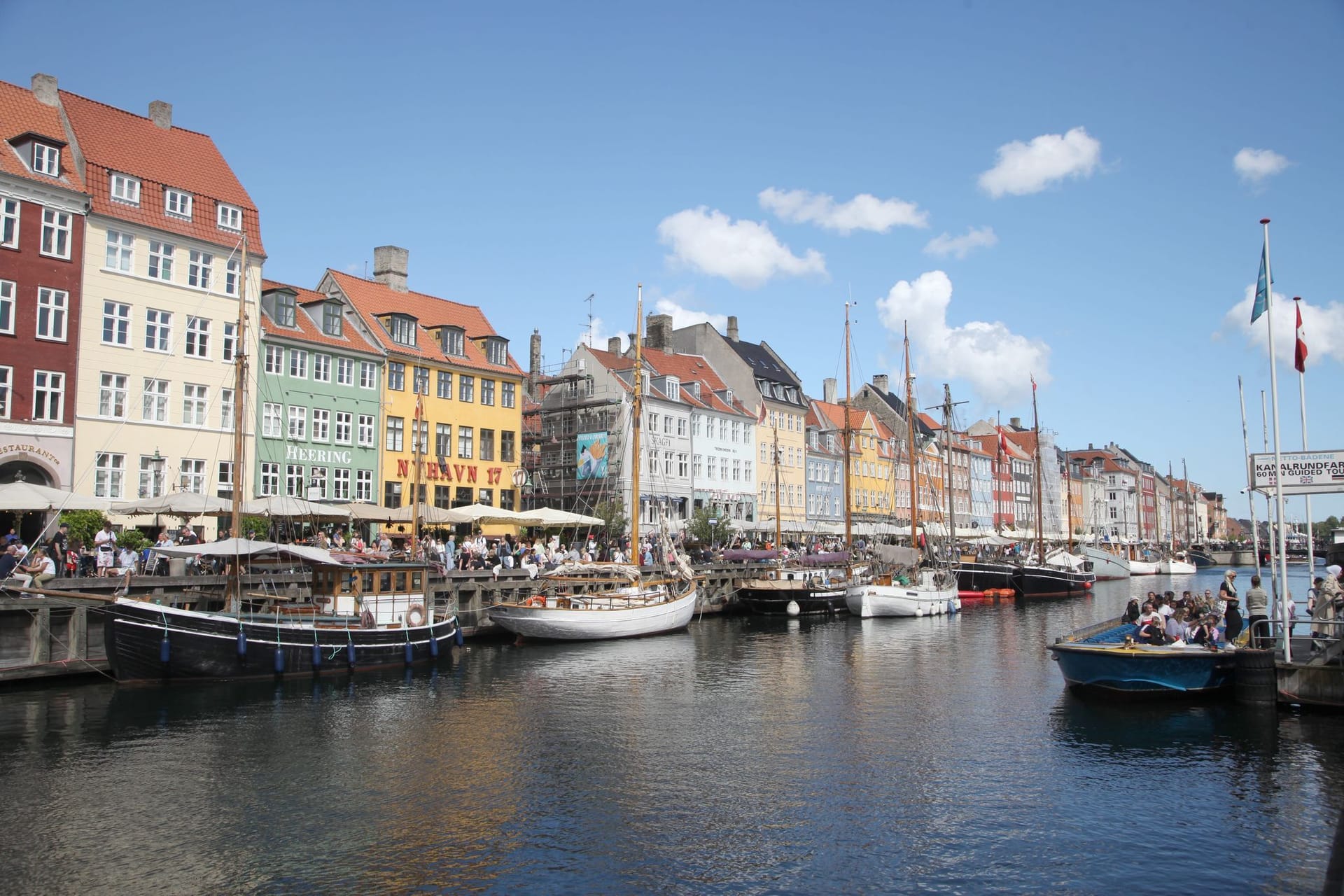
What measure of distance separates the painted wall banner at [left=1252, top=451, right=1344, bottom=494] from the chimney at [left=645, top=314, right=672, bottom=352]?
5855 cm

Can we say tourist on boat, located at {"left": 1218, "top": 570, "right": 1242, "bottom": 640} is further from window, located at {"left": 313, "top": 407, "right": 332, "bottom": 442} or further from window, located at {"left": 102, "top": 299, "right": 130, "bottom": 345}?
window, located at {"left": 102, "top": 299, "right": 130, "bottom": 345}

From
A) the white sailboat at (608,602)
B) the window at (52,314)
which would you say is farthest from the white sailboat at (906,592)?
the window at (52,314)

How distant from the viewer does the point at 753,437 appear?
80188 millimetres

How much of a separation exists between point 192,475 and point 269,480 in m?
4.11

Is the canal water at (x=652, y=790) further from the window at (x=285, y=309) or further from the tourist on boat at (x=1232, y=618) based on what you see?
the window at (x=285, y=309)

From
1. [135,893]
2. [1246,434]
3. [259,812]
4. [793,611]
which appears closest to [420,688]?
[259,812]

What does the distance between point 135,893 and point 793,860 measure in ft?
27.6

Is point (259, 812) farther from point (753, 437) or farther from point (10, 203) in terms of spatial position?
point (753, 437)

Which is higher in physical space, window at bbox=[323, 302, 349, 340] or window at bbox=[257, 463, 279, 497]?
window at bbox=[323, 302, 349, 340]

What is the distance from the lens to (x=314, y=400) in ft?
162

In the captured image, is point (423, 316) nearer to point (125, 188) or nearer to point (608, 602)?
point (125, 188)

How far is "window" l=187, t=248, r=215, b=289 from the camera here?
43.9 meters

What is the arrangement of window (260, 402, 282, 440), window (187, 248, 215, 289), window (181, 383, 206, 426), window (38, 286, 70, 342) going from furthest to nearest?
window (260, 402, 282, 440) → window (187, 248, 215, 289) → window (181, 383, 206, 426) → window (38, 286, 70, 342)

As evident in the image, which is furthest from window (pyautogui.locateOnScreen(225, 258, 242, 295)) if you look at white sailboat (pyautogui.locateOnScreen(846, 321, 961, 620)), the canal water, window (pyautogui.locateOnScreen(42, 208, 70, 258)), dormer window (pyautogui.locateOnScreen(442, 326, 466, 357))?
white sailboat (pyautogui.locateOnScreen(846, 321, 961, 620))
